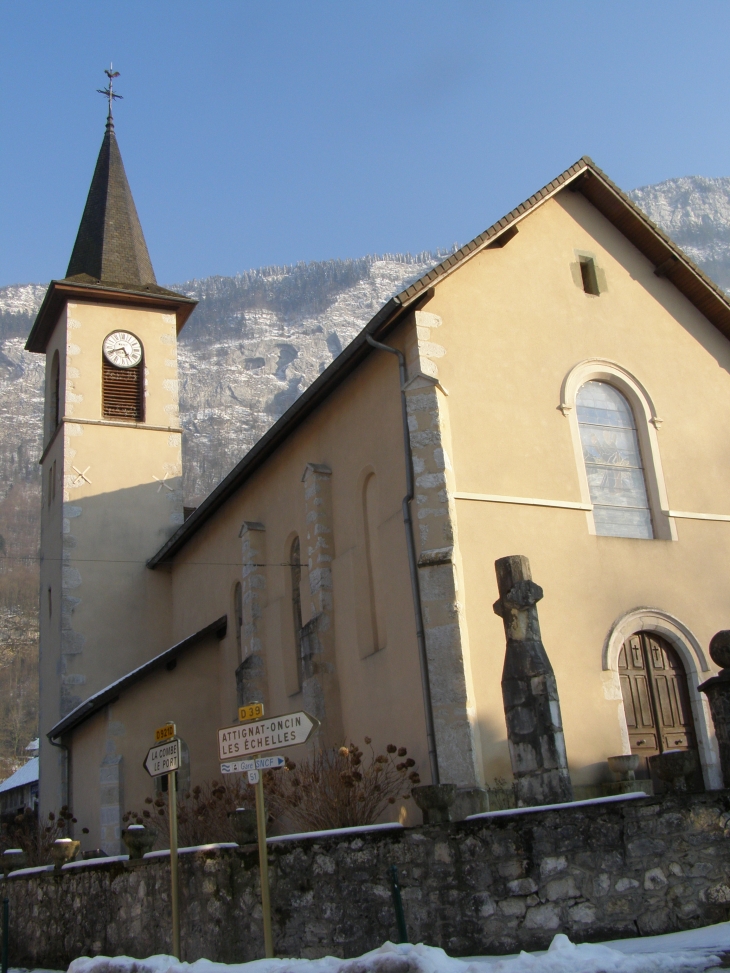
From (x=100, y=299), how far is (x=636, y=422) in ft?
49.3

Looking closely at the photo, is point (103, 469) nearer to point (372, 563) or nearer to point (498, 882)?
point (372, 563)

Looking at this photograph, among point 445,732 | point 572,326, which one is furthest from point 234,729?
point 572,326

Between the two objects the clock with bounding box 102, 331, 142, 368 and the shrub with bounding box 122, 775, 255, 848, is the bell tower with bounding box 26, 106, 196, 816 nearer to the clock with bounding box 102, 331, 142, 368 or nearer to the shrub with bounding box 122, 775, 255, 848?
the clock with bounding box 102, 331, 142, 368

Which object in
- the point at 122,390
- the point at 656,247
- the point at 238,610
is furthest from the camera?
the point at 122,390

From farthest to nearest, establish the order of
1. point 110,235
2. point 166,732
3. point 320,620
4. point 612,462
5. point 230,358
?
point 230,358 < point 110,235 < point 320,620 < point 612,462 < point 166,732

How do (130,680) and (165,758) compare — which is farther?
(130,680)

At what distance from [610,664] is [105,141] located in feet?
73.7

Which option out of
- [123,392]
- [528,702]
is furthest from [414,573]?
[123,392]

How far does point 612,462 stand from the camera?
14.5m

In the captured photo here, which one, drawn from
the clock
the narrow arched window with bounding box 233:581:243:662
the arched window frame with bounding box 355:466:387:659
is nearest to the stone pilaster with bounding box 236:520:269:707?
the narrow arched window with bounding box 233:581:243:662

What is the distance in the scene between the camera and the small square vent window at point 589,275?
1527 centimetres

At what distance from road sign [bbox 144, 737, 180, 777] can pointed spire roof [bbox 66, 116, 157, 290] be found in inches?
717

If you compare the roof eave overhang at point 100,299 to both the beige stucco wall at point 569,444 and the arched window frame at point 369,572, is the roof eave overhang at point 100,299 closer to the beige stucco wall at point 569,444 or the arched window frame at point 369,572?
the arched window frame at point 369,572

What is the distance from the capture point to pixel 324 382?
596 inches
